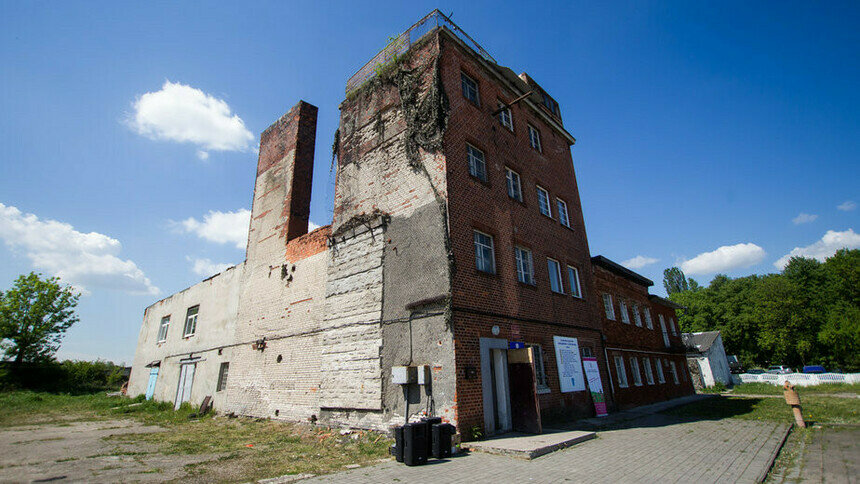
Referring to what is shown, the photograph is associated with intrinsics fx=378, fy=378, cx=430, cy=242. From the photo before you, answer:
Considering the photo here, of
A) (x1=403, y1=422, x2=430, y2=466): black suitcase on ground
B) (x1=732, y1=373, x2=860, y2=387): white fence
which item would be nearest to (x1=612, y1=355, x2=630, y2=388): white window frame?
(x1=403, y1=422, x2=430, y2=466): black suitcase on ground

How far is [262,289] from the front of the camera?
14828 millimetres

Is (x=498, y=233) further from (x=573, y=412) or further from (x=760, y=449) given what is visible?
(x=760, y=449)

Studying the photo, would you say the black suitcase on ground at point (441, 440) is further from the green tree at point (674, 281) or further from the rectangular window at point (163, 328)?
the green tree at point (674, 281)

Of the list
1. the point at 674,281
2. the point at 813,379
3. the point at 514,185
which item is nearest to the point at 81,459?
the point at 514,185

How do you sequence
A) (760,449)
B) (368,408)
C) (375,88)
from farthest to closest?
1. (375,88)
2. (368,408)
3. (760,449)

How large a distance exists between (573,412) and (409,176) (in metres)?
8.64

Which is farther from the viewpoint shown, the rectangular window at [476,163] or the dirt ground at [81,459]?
the rectangular window at [476,163]

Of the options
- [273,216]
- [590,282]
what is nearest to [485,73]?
[590,282]

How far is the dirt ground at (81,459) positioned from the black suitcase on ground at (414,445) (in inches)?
143

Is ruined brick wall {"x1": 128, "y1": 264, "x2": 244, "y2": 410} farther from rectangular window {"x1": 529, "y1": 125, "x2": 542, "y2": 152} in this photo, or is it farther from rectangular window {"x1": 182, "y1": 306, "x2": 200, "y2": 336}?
rectangular window {"x1": 529, "y1": 125, "x2": 542, "y2": 152}

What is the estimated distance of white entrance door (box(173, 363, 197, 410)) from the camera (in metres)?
16.7

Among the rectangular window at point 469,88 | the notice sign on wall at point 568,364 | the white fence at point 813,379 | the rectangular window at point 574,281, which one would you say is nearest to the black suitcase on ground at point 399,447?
the notice sign on wall at point 568,364

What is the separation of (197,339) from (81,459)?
11.1 metres

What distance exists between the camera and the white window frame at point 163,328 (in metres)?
20.8
